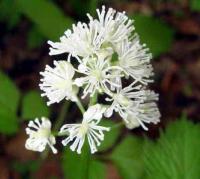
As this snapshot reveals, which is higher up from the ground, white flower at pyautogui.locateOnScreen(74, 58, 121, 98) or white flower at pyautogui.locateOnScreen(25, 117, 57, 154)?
white flower at pyautogui.locateOnScreen(74, 58, 121, 98)

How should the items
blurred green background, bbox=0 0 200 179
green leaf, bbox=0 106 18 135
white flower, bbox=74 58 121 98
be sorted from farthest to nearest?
green leaf, bbox=0 106 18 135
blurred green background, bbox=0 0 200 179
white flower, bbox=74 58 121 98

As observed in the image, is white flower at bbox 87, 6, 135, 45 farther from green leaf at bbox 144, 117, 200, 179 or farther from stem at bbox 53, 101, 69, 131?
stem at bbox 53, 101, 69, 131

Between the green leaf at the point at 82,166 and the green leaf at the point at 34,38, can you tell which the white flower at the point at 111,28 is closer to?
the green leaf at the point at 82,166

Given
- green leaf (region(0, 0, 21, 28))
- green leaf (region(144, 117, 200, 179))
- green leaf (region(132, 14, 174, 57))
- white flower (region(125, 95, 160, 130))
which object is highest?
green leaf (region(0, 0, 21, 28))

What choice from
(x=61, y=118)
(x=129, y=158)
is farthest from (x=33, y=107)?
(x=129, y=158)

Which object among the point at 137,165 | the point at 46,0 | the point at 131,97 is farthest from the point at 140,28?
the point at 131,97

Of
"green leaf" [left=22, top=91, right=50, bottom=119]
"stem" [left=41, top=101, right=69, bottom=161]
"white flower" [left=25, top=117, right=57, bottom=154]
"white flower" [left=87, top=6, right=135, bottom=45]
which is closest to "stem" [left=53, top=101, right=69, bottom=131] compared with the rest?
"stem" [left=41, top=101, right=69, bottom=161]
